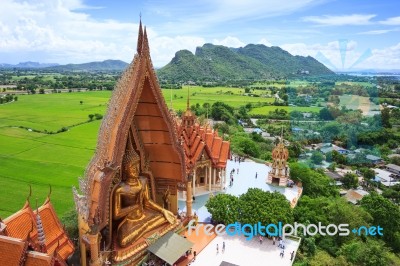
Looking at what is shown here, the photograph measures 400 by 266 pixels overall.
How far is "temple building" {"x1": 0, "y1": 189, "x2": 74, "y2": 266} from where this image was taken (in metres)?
10.2

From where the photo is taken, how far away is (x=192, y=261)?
1753cm

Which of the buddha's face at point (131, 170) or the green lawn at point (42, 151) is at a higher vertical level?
the buddha's face at point (131, 170)

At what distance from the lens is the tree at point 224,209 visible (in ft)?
67.6

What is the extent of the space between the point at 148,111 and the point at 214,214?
905 cm

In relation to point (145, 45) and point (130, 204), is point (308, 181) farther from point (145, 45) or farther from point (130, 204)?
point (145, 45)

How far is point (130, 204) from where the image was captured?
47.4ft

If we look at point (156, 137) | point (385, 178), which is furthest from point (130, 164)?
point (385, 178)

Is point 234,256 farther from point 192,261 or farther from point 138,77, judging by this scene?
point 138,77

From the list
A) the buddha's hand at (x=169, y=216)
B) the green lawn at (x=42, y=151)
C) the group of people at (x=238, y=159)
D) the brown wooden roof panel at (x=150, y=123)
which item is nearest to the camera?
the brown wooden roof panel at (x=150, y=123)

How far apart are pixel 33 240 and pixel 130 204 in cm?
391

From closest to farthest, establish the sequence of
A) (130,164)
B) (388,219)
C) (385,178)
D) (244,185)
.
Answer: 1. (130,164)
2. (388,219)
3. (244,185)
4. (385,178)

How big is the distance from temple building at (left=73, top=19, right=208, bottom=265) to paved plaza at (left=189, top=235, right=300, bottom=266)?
2.87 meters

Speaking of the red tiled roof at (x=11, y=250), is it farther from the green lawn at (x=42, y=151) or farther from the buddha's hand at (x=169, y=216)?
the green lawn at (x=42, y=151)

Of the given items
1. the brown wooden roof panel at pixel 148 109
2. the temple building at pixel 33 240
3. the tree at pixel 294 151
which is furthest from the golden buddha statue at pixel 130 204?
the tree at pixel 294 151
